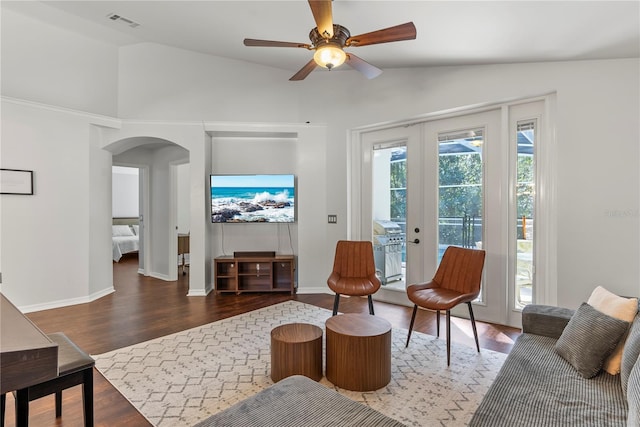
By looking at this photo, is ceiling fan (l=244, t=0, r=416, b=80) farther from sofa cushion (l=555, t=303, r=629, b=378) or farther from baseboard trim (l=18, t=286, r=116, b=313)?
baseboard trim (l=18, t=286, r=116, b=313)

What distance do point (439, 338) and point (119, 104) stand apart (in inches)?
196

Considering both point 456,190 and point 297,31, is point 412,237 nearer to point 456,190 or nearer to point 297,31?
point 456,190

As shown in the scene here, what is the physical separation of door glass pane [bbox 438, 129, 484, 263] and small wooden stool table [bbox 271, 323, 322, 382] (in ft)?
7.26

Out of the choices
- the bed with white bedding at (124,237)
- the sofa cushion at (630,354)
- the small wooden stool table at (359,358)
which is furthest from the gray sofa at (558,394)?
the bed with white bedding at (124,237)

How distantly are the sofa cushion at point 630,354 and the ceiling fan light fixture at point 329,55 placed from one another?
2.31 metres

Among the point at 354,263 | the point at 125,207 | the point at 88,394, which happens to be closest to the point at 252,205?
the point at 354,263

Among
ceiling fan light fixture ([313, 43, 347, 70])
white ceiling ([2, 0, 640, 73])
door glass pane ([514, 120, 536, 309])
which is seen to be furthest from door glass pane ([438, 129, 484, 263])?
ceiling fan light fixture ([313, 43, 347, 70])

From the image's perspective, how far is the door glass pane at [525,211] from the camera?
10.7ft

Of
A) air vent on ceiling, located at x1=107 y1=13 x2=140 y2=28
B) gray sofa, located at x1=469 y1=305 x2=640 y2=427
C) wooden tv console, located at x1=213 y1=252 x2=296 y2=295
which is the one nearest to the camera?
gray sofa, located at x1=469 y1=305 x2=640 y2=427

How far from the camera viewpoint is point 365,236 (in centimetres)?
451

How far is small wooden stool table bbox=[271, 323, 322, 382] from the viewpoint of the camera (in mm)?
2193

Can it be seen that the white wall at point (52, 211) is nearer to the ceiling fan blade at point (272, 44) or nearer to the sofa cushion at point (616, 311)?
the ceiling fan blade at point (272, 44)

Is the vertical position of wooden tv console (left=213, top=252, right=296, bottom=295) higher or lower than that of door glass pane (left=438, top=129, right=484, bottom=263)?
lower

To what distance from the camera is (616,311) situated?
1.74m
